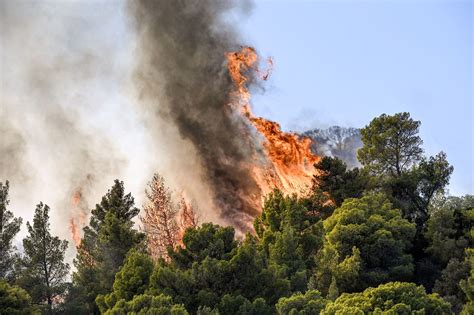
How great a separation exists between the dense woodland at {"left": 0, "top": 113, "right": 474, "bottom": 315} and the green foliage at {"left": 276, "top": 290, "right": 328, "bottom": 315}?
0.15 ft

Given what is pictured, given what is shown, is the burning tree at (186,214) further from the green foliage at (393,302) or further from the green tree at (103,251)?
the green foliage at (393,302)

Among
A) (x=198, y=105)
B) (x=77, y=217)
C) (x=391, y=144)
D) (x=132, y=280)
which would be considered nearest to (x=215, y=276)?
(x=132, y=280)

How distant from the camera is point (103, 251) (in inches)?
1631

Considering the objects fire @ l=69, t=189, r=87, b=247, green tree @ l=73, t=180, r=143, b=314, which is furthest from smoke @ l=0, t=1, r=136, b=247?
green tree @ l=73, t=180, r=143, b=314

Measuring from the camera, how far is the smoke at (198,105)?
65000 mm

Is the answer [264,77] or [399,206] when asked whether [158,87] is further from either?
[399,206]

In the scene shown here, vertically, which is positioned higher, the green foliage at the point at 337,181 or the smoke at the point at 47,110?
the smoke at the point at 47,110

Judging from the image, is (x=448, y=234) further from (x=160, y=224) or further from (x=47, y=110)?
(x=47, y=110)

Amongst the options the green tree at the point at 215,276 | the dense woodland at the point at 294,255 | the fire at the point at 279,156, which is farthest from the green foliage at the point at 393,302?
the fire at the point at 279,156

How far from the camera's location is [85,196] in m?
74.7

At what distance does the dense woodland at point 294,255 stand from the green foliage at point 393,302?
0.15ft

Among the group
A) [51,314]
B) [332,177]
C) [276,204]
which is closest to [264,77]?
[332,177]

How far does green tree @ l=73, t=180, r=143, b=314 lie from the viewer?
4031 cm

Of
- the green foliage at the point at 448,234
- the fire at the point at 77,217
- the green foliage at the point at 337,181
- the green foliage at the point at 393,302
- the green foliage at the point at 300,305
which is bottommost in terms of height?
the green foliage at the point at 393,302
